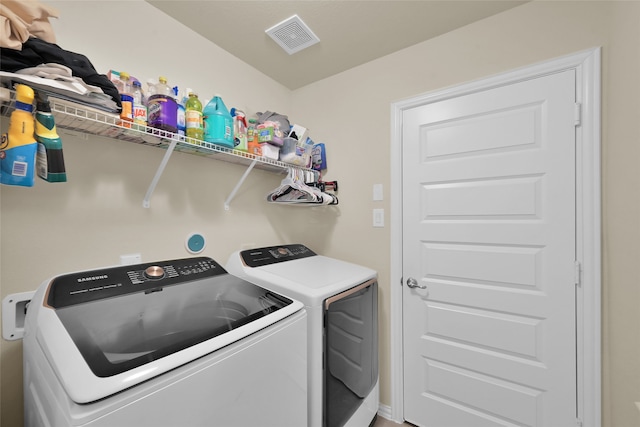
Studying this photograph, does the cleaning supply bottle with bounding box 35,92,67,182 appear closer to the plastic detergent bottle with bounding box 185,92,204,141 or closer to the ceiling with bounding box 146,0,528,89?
the plastic detergent bottle with bounding box 185,92,204,141

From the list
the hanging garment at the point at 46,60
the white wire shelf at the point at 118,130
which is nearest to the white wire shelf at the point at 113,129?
the white wire shelf at the point at 118,130

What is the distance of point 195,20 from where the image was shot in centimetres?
164

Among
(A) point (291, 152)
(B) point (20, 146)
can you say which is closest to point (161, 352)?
(B) point (20, 146)

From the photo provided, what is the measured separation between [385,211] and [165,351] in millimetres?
1587

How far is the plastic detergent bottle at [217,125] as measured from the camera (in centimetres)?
146

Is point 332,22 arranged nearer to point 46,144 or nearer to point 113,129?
point 113,129

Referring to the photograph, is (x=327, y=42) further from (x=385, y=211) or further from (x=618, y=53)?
(x=618, y=53)

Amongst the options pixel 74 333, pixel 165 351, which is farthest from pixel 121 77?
pixel 165 351

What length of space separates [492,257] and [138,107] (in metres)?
2.08

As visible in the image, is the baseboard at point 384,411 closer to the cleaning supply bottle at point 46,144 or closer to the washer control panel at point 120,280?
the washer control panel at point 120,280

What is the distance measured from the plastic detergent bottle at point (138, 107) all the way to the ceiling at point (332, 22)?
2.04 feet

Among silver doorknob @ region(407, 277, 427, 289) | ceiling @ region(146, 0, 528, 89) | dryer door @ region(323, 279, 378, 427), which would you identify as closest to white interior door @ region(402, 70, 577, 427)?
silver doorknob @ region(407, 277, 427, 289)

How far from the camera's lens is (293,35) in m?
1.77

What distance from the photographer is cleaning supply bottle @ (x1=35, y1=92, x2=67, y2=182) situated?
2.99 ft
